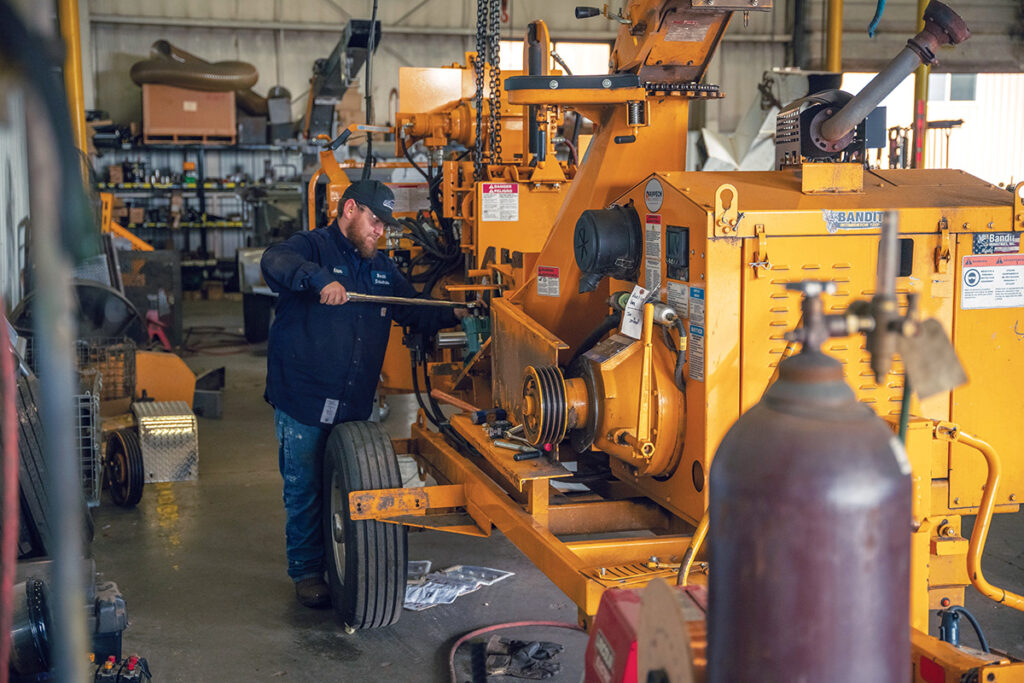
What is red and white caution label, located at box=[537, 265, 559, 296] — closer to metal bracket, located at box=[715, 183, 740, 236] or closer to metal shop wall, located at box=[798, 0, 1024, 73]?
metal bracket, located at box=[715, 183, 740, 236]

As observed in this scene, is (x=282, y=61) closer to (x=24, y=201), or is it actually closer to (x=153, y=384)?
(x=24, y=201)

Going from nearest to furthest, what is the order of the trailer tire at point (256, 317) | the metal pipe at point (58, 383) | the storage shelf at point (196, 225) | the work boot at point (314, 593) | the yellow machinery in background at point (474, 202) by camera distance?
1. the metal pipe at point (58, 383)
2. the work boot at point (314, 593)
3. the yellow machinery in background at point (474, 202)
4. the trailer tire at point (256, 317)
5. the storage shelf at point (196, 225)

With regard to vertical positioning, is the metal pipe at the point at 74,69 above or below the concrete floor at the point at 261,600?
above

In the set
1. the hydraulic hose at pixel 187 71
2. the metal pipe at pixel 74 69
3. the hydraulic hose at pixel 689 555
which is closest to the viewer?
the hydraulic hose at pixel 689 555

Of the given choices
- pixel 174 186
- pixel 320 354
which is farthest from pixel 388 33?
pixel 320 354

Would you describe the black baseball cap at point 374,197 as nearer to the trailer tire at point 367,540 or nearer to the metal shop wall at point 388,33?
the trailer tire at point 367,540

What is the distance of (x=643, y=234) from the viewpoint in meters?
2.93

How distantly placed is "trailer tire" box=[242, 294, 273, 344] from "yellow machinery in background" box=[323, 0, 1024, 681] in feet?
27.3

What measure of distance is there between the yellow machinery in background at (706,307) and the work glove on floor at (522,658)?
62 cm

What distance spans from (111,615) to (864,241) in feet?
7.33

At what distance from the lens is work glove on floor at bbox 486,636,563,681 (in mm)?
3525

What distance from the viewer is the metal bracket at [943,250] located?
2.66m

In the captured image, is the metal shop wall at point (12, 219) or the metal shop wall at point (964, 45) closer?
the metal shop wall at point (12, 219)

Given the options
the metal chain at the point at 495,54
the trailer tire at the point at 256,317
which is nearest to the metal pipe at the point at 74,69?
the trailer tire at the point at 256,317
